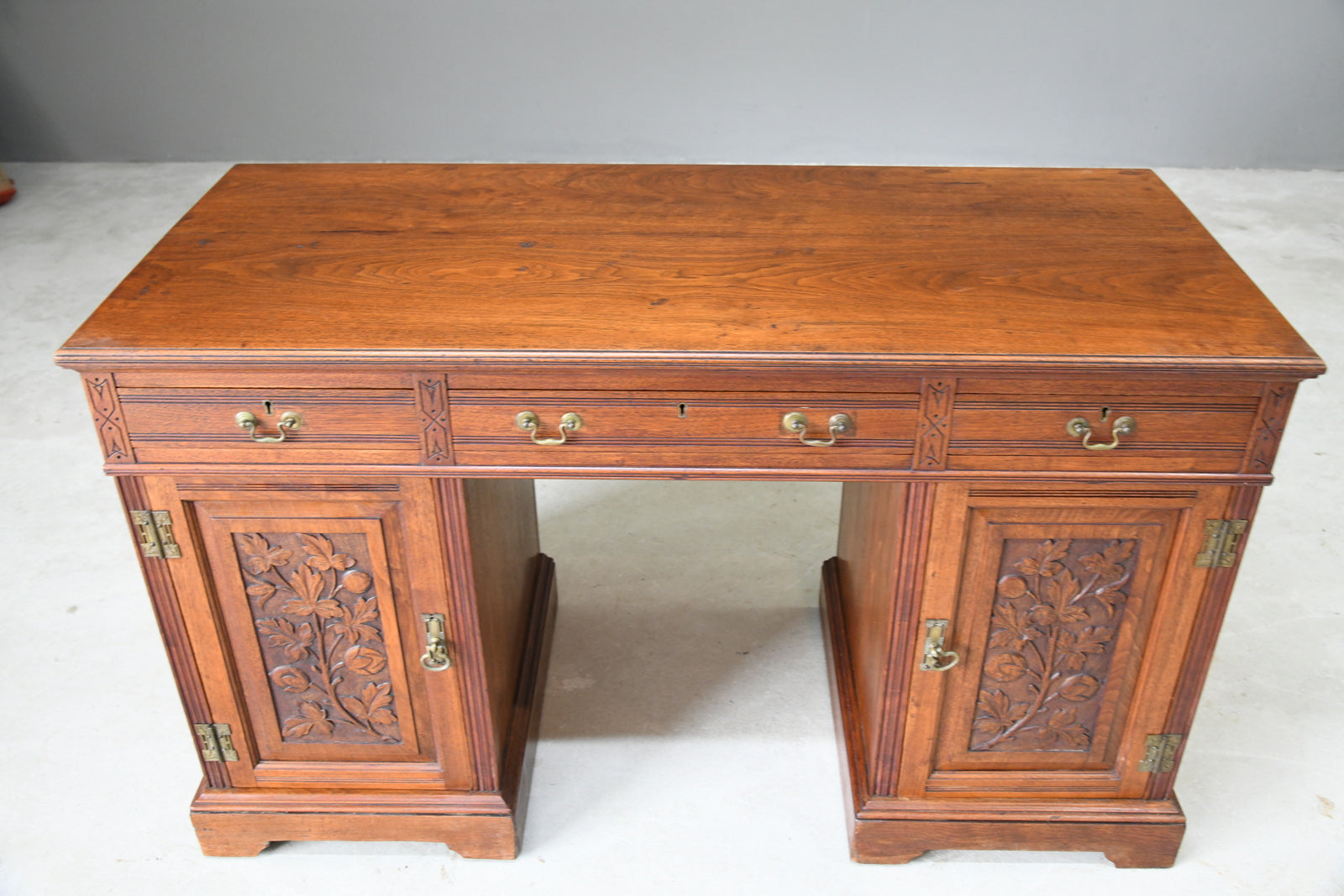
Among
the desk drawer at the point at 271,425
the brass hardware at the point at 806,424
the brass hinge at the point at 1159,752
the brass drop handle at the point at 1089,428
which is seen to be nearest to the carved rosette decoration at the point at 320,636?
the desk drawer at the point at 271,425

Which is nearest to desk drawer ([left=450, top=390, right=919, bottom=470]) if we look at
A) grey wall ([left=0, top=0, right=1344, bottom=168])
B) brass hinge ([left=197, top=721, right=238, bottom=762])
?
brass hinge ([left=197, top=721, right=238, bottom=762])

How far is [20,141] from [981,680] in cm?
515

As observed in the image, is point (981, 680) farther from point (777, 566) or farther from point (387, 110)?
point (387, 110)

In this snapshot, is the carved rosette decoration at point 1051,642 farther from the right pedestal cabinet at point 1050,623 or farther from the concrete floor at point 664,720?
the concrete floor at point 664,720

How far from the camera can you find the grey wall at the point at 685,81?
185 inches

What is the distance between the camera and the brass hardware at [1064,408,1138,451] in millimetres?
1484

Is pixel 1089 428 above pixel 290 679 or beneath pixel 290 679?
above

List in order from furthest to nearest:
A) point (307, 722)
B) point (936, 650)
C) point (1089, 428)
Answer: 1. point (307, 722)
2. point (936, 650)
3. point (1089, 428)

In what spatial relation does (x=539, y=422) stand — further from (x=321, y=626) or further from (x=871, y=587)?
(x=871, y=587)

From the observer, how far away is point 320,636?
1.73 meters

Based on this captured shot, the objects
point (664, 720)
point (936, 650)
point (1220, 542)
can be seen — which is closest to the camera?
point (1220, 542)

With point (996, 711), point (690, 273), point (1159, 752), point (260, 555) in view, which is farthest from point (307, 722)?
point (1159, 752)

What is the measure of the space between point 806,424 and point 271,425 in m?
0.73

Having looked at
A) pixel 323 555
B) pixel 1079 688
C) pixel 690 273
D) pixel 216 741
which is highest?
pixel 690 273
